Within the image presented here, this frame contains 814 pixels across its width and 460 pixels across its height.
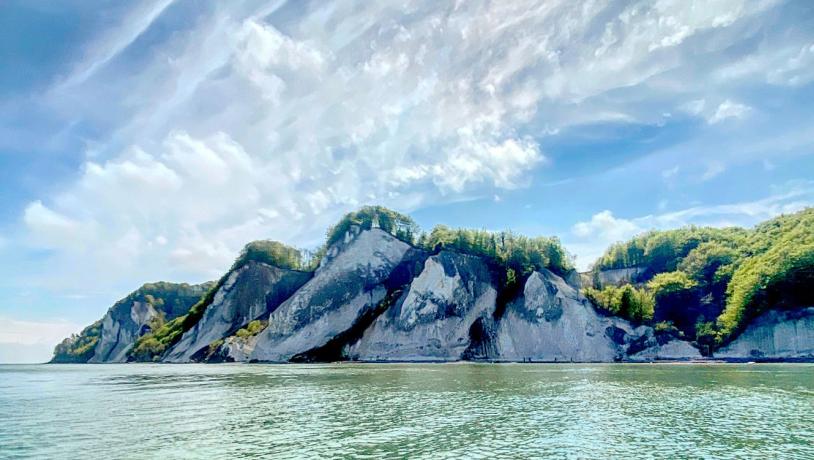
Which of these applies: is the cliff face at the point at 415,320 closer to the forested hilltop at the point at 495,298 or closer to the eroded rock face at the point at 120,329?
the forested hilltop at the point at 495,298

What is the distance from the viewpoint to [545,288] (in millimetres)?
103312

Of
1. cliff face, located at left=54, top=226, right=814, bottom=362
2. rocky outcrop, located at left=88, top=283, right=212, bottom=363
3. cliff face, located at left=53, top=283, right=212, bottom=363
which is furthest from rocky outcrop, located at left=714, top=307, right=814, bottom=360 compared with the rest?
rocky outcrop, located at left=88, top=283, right=212, bottom=363

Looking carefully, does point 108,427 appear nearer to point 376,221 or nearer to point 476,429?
point 476,429

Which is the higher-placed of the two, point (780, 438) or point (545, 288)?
point (545, 288)

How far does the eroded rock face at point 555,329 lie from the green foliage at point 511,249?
8.64 meters

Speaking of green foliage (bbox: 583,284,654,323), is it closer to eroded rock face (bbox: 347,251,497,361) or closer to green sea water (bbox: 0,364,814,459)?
eroded rock face (bbox: 347,251,497,361)

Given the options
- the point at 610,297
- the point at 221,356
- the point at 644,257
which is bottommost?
the point at 221,356

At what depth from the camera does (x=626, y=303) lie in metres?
103

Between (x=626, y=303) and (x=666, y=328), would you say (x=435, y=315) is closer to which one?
(x=626, y=303)

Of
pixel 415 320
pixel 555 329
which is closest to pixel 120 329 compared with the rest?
pixel 415 320

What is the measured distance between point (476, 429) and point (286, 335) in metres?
98.2

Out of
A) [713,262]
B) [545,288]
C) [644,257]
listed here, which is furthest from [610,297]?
[644,257]

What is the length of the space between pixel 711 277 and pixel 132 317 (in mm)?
167060

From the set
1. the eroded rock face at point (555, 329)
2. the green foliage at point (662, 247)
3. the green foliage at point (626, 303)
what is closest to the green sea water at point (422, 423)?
the eroded rock face at point (555, 329)
